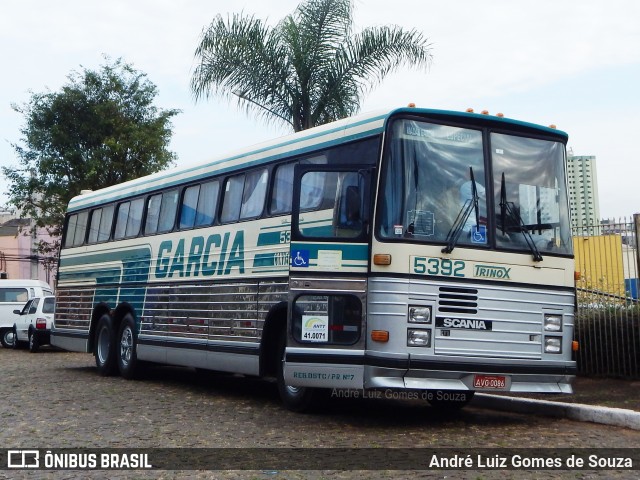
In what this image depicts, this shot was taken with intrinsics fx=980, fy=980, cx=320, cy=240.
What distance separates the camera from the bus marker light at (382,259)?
32.9ft

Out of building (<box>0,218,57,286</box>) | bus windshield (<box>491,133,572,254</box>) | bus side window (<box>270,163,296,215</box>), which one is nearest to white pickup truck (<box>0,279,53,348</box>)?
bus side window (<box>270,163,296,215</box>)

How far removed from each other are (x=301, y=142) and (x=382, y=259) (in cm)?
262

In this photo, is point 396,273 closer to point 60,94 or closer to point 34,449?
point 34,449

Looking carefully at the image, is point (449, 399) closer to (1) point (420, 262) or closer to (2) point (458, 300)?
(2) point (458, 300)

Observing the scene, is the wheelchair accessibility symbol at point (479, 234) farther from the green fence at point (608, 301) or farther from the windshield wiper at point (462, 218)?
the green fence at point (608, 301)

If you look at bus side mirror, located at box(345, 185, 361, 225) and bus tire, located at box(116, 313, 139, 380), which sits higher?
bus side mirror, located at box(345, 185, 361, 225)

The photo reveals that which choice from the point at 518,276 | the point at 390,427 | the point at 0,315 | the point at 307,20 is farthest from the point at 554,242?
the point at 0,315

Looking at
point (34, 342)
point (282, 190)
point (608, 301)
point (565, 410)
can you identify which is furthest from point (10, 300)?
point (565, 410)

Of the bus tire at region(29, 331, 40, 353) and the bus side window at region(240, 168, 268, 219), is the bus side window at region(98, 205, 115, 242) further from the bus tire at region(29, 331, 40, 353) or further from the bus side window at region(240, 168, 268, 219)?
the bus tire at region(29, 331, 40, 353)

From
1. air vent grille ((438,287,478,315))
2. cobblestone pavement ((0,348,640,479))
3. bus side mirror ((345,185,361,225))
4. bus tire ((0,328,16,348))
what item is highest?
bus side mirror ((345,185,361,225))

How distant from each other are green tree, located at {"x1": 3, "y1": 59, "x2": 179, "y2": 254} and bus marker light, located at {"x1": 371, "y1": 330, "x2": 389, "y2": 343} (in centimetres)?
2376

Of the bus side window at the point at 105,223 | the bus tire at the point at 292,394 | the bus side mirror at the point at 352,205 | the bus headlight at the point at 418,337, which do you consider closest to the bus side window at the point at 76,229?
the bus side window at the point at 105,223

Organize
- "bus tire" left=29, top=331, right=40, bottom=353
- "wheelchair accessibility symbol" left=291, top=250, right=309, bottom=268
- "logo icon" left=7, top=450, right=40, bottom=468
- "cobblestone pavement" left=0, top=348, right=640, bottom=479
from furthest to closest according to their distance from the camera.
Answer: "bus tire" left=29, top=331, right=40, bottom=353 < "wheelchair accessibility symbol" left=291, top=250, right=309, bottom=268 < "cobblestone pavement" left=0, top=348, right=640, bottom=479 < "logo icon" left=7, top=450, right=40, bottom=468

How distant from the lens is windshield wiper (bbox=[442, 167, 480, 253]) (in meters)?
10.2
